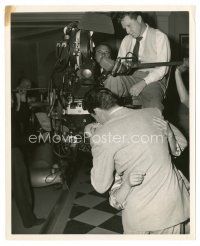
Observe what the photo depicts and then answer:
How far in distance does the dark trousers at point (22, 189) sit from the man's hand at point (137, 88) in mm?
746

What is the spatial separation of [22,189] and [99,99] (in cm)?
95

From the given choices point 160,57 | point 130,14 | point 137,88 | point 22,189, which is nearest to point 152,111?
point 137,88

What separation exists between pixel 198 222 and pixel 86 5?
1062 millimetres

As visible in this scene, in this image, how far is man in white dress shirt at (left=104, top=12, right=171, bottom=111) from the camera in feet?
4.66

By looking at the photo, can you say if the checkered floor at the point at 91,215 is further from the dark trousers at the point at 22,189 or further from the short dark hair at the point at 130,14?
the short dark hair at the point at 130,14

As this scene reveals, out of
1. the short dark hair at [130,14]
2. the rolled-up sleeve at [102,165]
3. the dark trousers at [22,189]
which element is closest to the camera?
the rolled-up sleeve at [102,165]

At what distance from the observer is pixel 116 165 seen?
1.28 meters

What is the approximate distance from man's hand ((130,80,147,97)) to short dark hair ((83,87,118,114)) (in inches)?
7.1

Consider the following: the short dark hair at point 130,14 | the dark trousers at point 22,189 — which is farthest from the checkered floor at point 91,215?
the short dark hair at point 130,14

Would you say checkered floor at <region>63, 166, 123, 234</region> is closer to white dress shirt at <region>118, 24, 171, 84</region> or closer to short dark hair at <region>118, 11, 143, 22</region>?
white dress shirt at <region>118, 24, 171, 84</region>

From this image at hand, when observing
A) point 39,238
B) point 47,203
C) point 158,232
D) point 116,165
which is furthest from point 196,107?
point 47,203

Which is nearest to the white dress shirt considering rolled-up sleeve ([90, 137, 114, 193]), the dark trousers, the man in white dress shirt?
the man in white dress shirt

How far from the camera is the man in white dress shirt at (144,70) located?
142 cm

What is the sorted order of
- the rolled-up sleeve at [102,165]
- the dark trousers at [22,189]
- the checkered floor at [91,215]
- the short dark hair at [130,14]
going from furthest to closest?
the checkered floor at [91,215], the dark trousers at [22,189], the short dark hair at [130,14], the rolled-up sleeve at [102,165]
